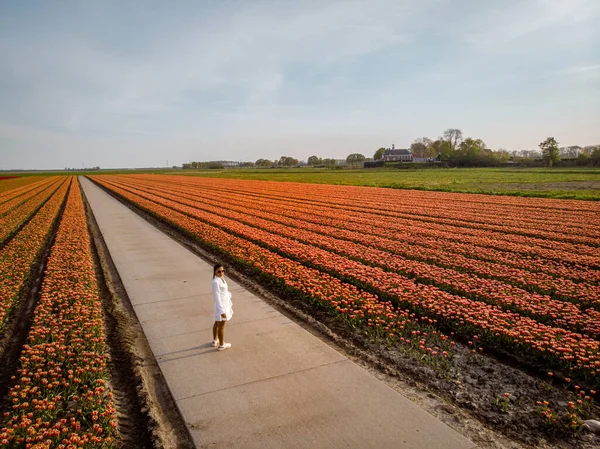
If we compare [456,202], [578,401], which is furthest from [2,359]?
[456,202]

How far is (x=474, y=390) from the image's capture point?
5.86m

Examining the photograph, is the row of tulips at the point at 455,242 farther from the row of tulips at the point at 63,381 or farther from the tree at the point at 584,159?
the tree at the point at 584,159

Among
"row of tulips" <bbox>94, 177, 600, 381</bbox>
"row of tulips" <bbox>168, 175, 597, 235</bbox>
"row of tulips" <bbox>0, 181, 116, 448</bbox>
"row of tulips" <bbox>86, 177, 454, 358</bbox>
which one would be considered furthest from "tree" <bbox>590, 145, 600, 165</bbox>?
"row of tulips" <bbox>0, 181, 116, 448</bbox>

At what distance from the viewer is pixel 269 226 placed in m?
18.9

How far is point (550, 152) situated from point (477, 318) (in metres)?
118

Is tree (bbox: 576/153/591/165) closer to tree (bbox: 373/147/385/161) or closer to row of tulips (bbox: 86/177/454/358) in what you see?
tree (bbox: 373/147/385/161)

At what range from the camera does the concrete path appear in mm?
4691

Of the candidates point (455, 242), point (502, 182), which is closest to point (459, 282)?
point (455, 242)

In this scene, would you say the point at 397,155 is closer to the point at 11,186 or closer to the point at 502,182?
the point at 502,182

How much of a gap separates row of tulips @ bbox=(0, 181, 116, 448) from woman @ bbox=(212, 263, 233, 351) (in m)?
1.82

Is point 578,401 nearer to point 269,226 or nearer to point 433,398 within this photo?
point 433,398

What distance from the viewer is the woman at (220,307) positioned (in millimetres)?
6801

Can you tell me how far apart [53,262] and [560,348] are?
13415 mm

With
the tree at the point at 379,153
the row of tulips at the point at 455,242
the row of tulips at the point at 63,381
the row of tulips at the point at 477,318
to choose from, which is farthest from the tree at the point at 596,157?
the row of tulips at the point at 63,381
